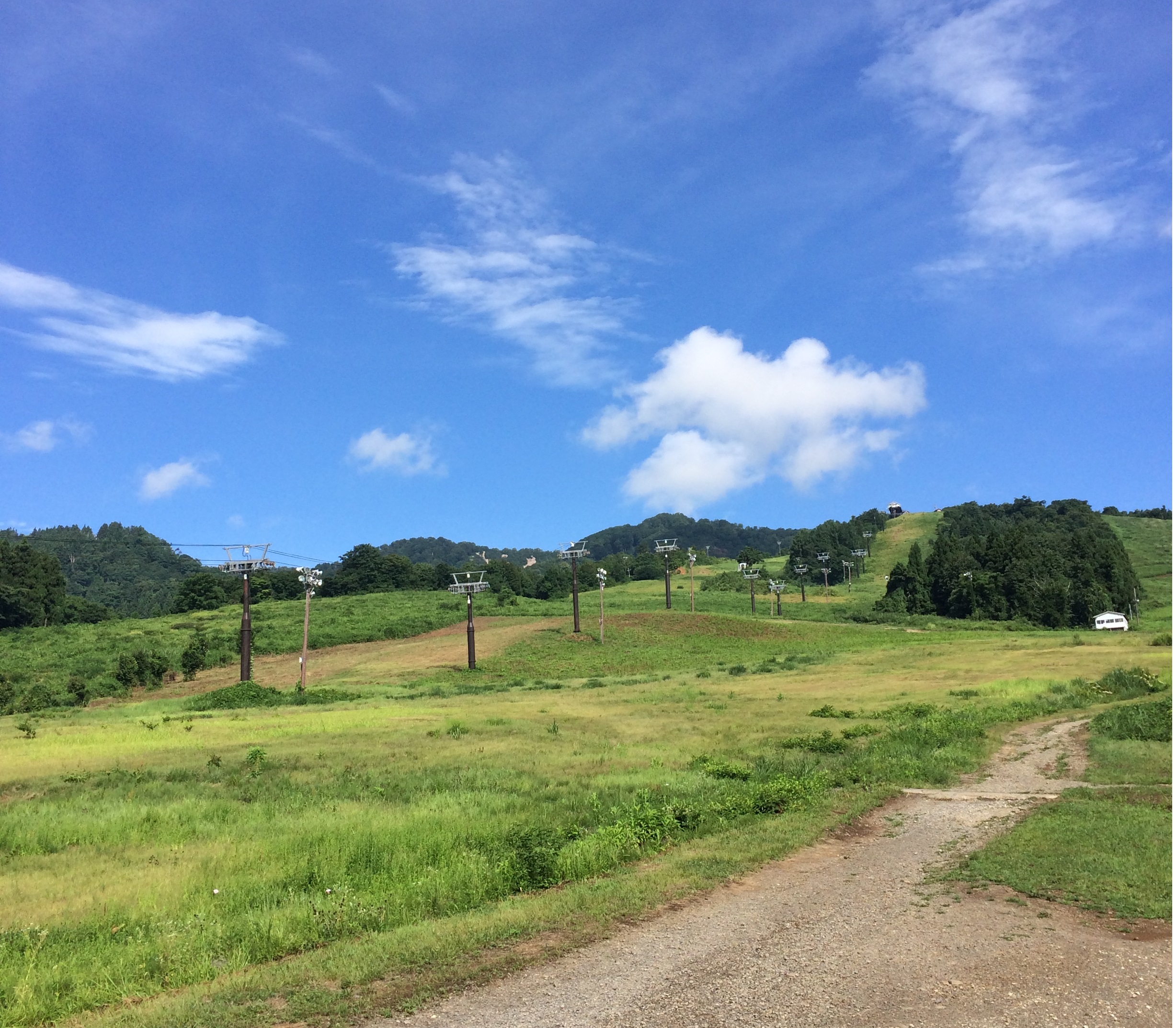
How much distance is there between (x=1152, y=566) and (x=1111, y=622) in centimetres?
7354

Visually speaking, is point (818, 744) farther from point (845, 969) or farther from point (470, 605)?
point (470, 605)

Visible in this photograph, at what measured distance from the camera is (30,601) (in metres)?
111

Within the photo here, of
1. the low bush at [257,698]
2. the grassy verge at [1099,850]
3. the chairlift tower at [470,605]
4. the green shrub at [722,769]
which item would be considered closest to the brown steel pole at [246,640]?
the low bush at [257,698]

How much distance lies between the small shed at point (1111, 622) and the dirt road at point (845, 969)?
338 feet

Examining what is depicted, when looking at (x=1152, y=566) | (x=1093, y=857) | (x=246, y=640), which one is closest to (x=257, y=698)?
(x=246, y=640)

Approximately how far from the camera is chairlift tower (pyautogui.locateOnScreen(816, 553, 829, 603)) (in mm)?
147500

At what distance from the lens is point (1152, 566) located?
518 feet

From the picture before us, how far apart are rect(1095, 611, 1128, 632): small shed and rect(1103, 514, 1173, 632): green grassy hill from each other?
7.55 feet

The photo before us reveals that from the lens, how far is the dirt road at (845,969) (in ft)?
24.2

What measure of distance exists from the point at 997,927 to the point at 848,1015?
3241mm

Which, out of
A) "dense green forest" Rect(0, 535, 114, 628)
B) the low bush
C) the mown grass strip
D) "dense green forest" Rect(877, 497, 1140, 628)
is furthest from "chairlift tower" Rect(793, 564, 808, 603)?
the mown grass strip

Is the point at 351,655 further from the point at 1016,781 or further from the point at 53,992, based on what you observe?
the point at 53,992

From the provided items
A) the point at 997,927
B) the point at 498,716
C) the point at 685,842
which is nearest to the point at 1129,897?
the point at 997,927

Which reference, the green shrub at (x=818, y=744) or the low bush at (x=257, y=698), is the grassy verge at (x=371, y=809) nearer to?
the green shrub at (x=818, y=744)
